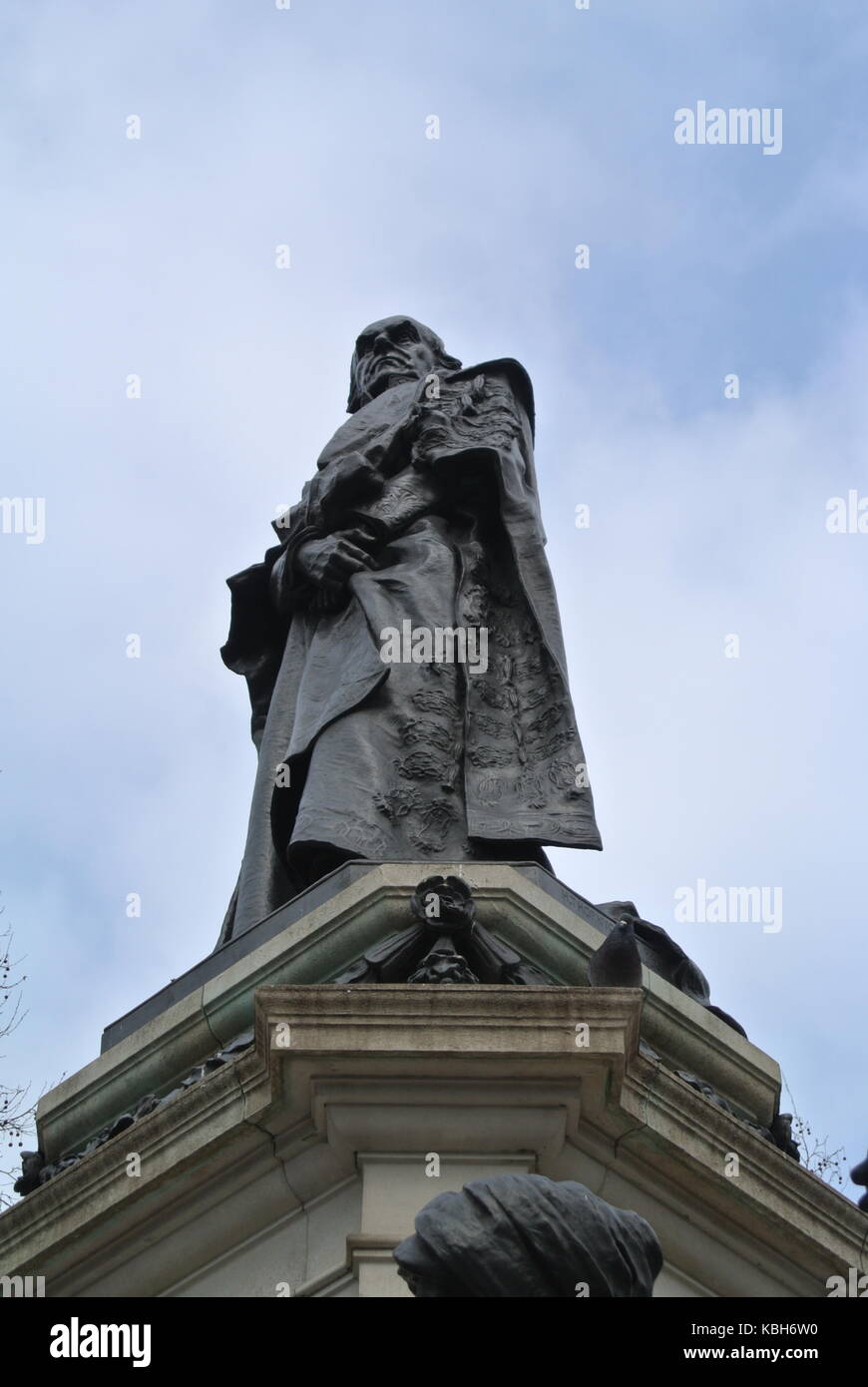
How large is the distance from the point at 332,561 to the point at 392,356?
2737 mm

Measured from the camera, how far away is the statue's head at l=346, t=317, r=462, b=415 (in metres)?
12.5

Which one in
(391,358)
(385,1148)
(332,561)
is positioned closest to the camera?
(385,1148)

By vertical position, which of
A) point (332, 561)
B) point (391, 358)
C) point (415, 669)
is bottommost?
point (415, 669)

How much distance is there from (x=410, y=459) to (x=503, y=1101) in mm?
4992

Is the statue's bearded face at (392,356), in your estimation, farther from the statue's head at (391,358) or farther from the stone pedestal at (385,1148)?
the stone pedestal at (385,1148)

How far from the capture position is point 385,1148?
6.52m

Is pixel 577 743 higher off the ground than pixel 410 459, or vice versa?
pixel 410 459

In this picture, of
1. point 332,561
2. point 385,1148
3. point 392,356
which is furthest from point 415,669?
point 392,356

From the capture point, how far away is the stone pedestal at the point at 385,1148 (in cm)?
649

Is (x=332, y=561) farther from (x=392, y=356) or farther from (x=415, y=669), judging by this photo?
(x=392, y=356)
